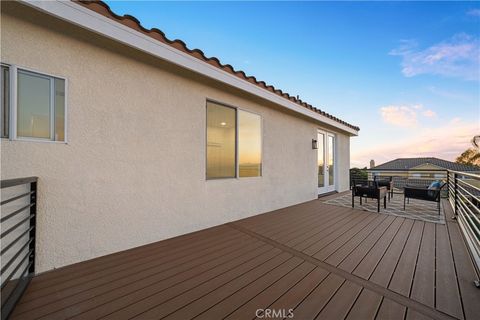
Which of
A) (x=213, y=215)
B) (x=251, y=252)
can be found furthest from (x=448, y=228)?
(x=213, y=215)

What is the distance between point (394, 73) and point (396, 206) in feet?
17.8

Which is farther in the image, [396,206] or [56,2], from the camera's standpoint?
[396,206]

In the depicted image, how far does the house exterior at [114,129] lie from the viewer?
1914 millimetres

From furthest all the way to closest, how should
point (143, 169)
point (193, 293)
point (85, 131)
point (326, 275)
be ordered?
1. point (143, 169)
2. point (85, 131)
3. point (326, 275)
4. point (193, 293)

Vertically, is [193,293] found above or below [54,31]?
below

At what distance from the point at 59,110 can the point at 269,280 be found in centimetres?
284

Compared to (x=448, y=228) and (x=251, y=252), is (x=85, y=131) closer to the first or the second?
(x=251, y=252)

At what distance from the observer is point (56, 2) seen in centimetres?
184

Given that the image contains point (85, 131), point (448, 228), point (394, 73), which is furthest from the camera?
point (394, 73)

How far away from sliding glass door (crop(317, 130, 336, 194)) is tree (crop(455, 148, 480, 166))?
21.4m

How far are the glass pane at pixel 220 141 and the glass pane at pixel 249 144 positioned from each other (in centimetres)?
19

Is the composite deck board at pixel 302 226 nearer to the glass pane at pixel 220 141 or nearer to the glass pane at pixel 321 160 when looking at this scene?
the glass pane at pixel 220 141

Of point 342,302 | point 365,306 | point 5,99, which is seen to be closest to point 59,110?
point 5,99

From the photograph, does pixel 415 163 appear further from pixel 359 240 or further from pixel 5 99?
pixel 5 99
